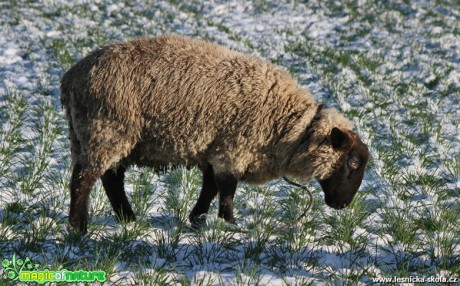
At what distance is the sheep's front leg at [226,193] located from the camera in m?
4.32

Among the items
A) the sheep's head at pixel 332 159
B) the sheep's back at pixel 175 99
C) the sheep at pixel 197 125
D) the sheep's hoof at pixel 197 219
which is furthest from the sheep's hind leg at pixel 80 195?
the sheep's head at pixel 332 159

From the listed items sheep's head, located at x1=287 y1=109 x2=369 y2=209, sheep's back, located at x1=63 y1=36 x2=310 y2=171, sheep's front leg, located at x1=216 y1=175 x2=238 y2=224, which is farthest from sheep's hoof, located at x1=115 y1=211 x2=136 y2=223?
sheep's head, located at x1=287 y1=109 x2=369 y2=209

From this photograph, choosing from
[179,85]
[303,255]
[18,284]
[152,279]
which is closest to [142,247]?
[152,279]

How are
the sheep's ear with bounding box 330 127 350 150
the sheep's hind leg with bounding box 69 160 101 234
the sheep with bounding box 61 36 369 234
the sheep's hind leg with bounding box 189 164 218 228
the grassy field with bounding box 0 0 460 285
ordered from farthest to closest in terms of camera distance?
the sheep's hind leg with bounding box 189 164 218 228, the sheep's ear with bounding box 330 127 350 150, the sheep with bounding box 61 36 369 234, the sheep's hind leg with bounding box 69 160 101 234, the grassy field with bounding box 0 0 460 285

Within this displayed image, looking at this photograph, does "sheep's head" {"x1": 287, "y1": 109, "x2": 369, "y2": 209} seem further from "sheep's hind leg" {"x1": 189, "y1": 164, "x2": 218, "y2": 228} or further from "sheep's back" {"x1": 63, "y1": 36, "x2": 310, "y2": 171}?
"sheep's hind leg" {"x1": 189, "y1": 164, "x2": 218, "y2": 228}

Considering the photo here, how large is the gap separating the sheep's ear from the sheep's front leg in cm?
91

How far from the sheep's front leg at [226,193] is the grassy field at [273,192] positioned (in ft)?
0.49

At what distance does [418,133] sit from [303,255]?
393cm

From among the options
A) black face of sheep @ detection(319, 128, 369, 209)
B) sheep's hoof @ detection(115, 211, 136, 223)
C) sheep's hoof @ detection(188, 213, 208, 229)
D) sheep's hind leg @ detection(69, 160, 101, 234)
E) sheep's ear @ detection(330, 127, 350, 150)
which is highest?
sheep's ear @ detection(330, 127, 350, 150)

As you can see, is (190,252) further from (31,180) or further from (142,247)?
(31,180)

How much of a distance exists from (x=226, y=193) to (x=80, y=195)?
119 cm

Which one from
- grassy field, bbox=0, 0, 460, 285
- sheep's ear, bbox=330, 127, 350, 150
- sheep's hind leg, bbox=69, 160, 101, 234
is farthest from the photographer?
sheep's ear, bbox=330, 127, 350, 150

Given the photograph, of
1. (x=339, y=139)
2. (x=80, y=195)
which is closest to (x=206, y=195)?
(x=80, y=195)

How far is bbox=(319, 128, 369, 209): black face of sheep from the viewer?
14.3 ft
